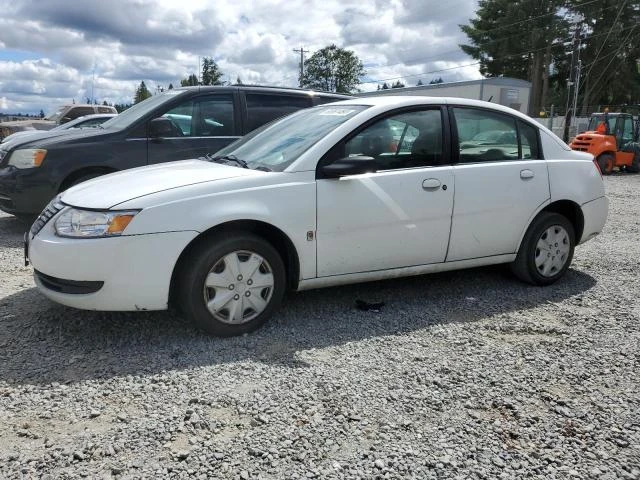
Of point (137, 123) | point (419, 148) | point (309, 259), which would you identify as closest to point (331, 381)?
point (309, 259)

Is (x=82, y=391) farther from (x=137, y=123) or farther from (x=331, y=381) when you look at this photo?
(x=137, y=123)

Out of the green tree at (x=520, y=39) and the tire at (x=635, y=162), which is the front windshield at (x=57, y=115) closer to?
the tire at (x=635, y=162)

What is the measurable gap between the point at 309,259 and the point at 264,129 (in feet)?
4.89

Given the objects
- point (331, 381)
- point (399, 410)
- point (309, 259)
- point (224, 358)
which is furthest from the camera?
point (309, 259)

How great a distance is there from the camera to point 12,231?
7160 mm

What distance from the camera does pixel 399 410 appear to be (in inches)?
114

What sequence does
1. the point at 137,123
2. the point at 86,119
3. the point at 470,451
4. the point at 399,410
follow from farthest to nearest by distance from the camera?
the point at 86,119, the point at 137,123, the point at 399,410, the point at 470,451

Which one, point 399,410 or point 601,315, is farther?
point 601,315

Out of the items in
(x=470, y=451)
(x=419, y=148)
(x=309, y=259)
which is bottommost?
(x=470, y=451)

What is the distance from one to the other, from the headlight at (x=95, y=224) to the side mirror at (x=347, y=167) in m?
1.30

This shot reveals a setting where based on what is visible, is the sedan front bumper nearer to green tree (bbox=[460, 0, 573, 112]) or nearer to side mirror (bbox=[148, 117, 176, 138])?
side mirror (bbox=[148, 117, 176, 138])

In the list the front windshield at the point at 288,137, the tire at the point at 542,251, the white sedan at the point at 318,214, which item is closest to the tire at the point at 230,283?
the white sedan at the point at 318,214

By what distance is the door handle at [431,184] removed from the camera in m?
4.26

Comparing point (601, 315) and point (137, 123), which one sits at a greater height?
point (137, 123)
